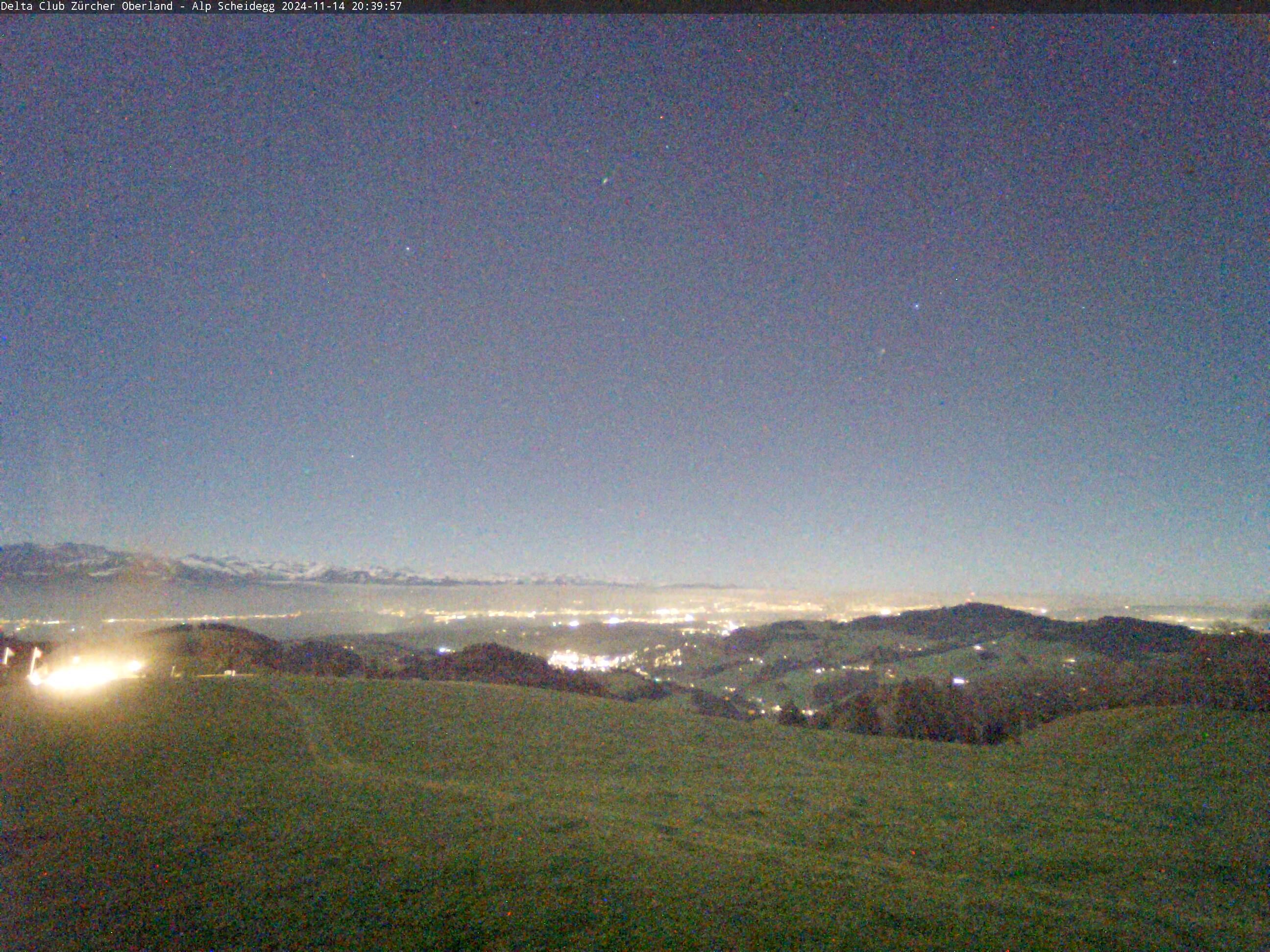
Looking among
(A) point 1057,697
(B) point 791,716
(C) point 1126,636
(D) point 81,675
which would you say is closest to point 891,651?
(C) point 1126,636

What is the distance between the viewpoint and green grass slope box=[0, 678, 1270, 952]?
13.7ft

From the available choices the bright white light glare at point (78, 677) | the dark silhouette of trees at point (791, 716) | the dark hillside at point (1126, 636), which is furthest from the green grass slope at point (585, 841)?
the dark hillside at point (1126, 636)

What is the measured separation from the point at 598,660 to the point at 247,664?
74.2 feet

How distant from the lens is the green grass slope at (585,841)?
4168 millimetres

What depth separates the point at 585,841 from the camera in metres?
5.67

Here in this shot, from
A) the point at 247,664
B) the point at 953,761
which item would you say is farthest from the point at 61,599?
the point at 953,761

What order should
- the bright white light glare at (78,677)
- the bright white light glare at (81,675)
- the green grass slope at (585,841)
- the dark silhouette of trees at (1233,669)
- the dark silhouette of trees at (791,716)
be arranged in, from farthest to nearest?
1. the dark silhouette of trees at (791,716)
2. the bright white light glare at (81,675)
3. the bright white light glare at (78,677)
4. the dark silhouette of trees at (1233,669)
5. the green grass slope at (585,841)

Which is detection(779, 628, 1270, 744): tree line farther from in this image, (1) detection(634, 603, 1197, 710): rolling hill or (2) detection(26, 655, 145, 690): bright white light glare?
(2) detection(26, 655, 145, 690): bright white light glare

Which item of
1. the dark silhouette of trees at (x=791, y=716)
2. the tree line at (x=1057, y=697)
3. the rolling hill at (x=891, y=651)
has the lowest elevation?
the rolling hill at (x=891, y=651)

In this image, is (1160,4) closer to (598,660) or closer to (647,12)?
(647,12)

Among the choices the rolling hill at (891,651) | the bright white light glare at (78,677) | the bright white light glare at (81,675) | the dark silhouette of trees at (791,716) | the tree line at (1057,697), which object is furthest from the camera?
the rolling hill at (891,651)

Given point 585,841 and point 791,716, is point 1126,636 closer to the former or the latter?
→ point 791,716

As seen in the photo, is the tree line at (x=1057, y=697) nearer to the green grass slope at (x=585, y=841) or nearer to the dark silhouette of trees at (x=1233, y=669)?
the dark silhouette of trees at (x=1233, y=669)

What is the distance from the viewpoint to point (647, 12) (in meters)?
4.54
